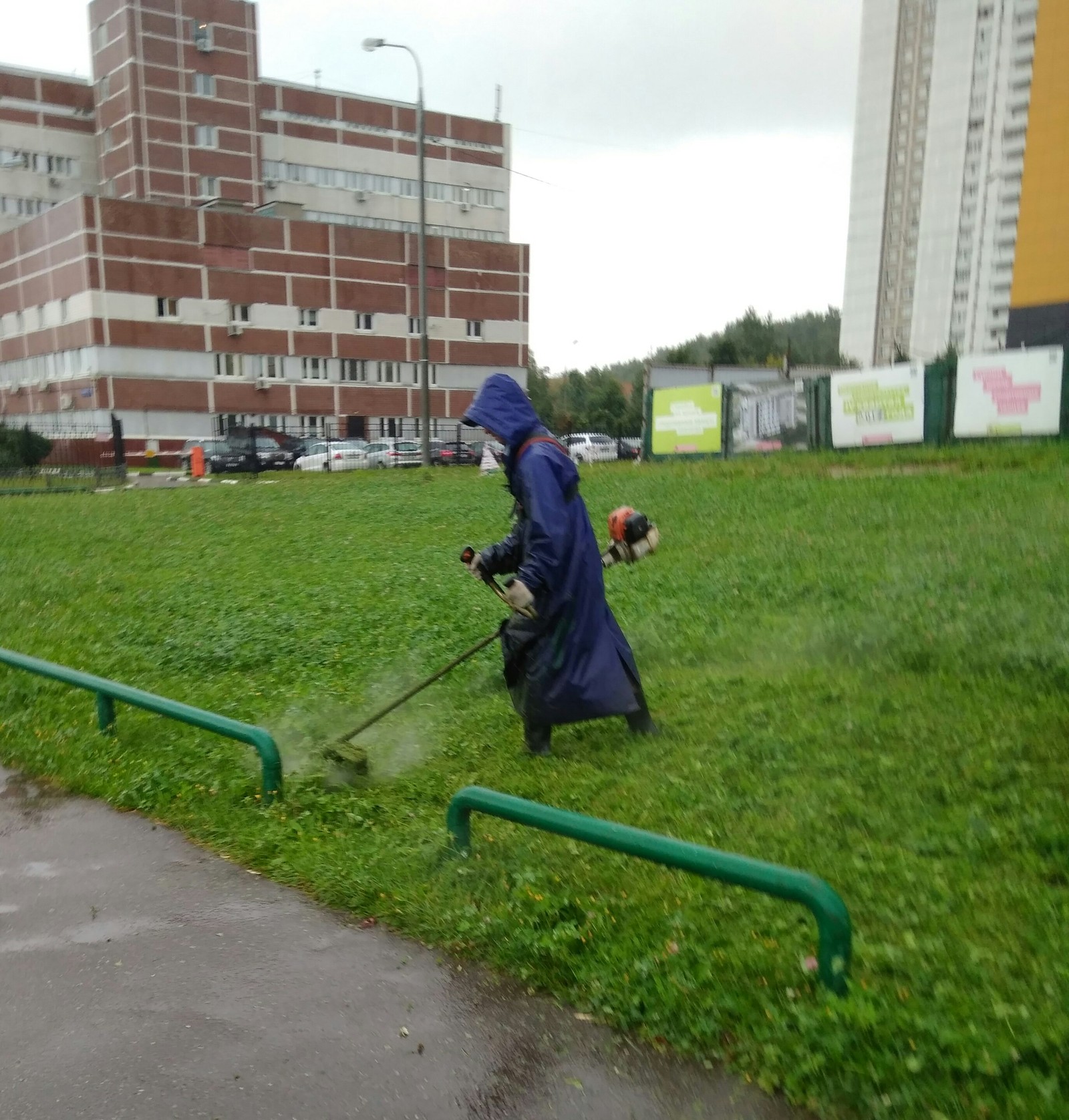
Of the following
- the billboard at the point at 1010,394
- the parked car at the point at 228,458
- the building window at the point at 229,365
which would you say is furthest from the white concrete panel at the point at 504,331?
the billboard at the point at 1010,394

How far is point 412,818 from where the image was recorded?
16.1ft

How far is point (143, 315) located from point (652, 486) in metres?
43.2

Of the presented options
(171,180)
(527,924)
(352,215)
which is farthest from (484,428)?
(352,215)

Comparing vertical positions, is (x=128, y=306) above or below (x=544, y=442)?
above

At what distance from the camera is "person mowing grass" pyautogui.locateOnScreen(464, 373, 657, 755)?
4.95 metres

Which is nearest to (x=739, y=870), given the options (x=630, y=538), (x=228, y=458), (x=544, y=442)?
(x=630, y=538)

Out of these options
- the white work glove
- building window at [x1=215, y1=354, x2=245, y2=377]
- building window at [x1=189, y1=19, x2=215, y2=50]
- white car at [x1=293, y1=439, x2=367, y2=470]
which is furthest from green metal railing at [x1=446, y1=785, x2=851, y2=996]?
building window at [x1=189, y1=19, x2=215, y2=50]

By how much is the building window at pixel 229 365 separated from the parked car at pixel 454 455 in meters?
21.0

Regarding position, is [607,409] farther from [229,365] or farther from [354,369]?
[229,365]

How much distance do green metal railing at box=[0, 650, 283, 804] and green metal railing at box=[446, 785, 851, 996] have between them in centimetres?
201

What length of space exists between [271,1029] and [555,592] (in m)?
2.38

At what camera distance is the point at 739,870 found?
3018 mm

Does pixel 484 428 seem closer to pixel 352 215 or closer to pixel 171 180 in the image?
pixel 171 180

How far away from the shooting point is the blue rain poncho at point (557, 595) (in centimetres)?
496
